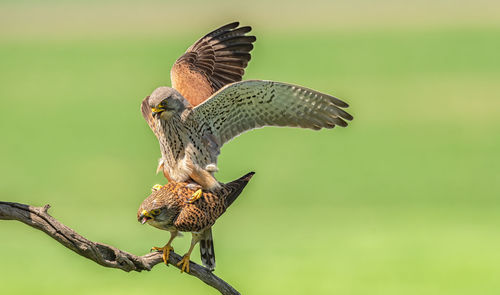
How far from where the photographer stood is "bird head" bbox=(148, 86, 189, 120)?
587 centimetres

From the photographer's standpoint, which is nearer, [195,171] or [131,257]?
[131,257]

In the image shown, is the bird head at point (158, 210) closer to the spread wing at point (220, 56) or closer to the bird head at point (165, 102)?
the bird head at point (165, 102)

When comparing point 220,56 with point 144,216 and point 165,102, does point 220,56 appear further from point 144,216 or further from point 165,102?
point 144,216

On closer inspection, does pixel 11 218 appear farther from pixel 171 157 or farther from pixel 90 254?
pixel 171 157

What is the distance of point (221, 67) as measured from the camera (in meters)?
7.32

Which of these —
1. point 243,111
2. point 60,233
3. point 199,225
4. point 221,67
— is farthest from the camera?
point 221,67

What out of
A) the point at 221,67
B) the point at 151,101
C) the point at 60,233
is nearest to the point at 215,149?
the point at 151,101

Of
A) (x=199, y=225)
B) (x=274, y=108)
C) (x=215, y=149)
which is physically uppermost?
(x=274, y=108)

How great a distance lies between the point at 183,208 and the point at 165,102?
31.5 inches

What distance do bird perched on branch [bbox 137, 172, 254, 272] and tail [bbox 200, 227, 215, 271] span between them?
186 millimetres

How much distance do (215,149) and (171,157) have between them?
1.16ft

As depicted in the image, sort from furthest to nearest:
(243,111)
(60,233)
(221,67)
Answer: (221,67), (243,111), (60,233)

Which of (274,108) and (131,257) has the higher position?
(274,108)

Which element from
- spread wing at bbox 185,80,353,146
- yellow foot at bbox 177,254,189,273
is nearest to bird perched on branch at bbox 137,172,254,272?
yellow foot at bbox 177,254,189,273
